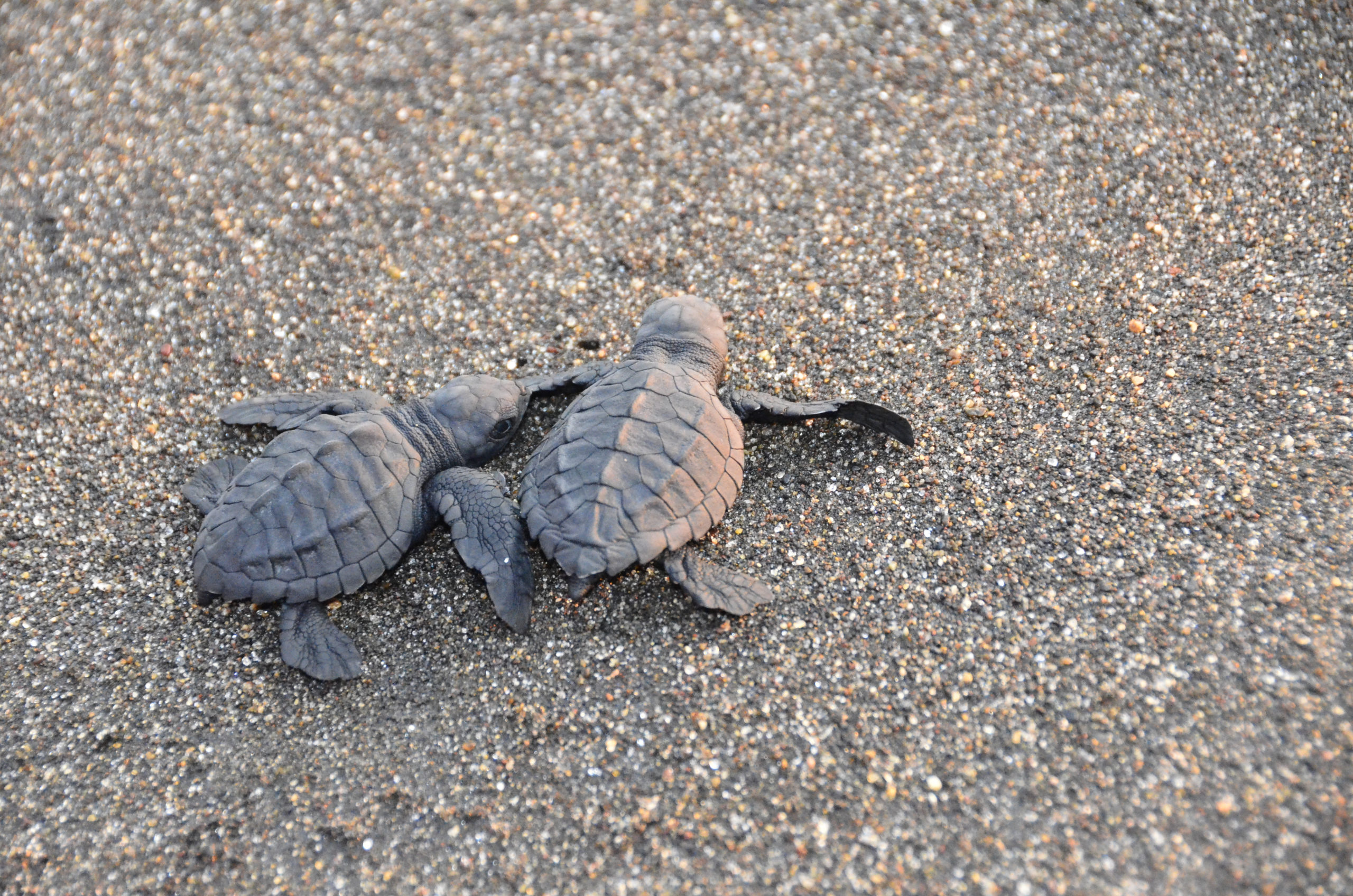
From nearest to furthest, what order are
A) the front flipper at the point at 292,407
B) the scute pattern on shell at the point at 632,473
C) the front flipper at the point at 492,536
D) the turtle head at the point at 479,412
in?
the scute pattern on shell at the point at 632,473, the front flipper at the point at 492,536, the turtle head at the point at 479,412, the front flipper at the point at 292,407

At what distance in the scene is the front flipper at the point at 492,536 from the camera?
2969 millimetres

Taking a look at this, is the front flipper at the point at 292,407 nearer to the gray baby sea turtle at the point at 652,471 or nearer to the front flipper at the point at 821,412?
the gray baby sea turtle at the point at 652,471

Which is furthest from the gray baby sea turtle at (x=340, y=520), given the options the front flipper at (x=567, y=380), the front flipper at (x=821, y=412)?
the front flipper at (x=821, y=412)

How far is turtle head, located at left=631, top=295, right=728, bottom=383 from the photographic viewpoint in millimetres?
3504

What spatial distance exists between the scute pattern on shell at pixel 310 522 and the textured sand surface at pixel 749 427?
23cm

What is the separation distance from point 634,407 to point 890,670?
1.30 m

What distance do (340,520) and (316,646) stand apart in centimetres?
46

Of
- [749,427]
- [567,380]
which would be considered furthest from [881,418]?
[567,380]

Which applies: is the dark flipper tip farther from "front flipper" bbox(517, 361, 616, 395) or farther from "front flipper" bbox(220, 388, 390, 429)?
"front flipper" bbox(220, 388, 390, 429)

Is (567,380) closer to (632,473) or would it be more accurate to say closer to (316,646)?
(632,473)

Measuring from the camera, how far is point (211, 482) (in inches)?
133

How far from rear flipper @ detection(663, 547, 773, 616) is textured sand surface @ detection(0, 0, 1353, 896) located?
0.10 metres

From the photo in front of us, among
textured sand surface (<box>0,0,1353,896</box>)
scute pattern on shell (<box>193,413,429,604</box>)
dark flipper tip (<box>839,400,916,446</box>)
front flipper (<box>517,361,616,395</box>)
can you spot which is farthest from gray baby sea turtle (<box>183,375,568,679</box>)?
dark flipper tip (<box>839,400,916,446</box>)

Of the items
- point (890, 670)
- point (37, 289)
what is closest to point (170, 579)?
point (37, 289)
